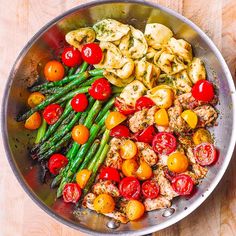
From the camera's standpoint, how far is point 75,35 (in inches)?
117

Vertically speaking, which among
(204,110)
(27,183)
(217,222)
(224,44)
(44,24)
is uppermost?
(44,24)

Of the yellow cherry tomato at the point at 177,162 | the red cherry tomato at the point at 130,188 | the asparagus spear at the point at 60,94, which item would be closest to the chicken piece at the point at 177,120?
the yellow cherry tomato at the point at 177,162

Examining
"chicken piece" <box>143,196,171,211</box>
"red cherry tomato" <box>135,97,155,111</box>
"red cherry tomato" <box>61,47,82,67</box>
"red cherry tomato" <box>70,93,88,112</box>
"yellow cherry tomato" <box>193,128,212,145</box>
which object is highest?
"red cherry tomato" <box>61,47,82,67</box>

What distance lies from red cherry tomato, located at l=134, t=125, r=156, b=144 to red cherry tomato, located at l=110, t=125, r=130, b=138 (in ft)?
0.18

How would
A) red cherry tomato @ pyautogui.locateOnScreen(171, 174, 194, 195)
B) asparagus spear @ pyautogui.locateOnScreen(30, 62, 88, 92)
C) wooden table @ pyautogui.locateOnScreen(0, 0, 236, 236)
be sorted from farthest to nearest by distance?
asparagus spear @ pyautogui.locateOnScreen(30, 62, 88, 92) → wooden table @ pyautogui.locateOnScreen(0, 0, 236, 236) → red cherry tomato @ pyautogui.locateOnScreen(171, 174, 194, 195)

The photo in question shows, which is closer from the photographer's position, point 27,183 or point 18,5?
point 27,183

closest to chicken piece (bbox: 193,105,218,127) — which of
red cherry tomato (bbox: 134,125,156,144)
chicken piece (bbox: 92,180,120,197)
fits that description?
red cherry tomato (bbox: 134,125,156,144)

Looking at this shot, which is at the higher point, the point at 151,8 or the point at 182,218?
the point at 151,8

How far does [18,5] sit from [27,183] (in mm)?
1006

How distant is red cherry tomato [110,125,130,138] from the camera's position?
2957 millimetres

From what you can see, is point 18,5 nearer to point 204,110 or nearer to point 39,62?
point 39,62

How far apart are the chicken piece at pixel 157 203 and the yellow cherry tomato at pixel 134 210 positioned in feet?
0.11

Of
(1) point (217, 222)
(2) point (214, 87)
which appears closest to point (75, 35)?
(2) point (214, 87)

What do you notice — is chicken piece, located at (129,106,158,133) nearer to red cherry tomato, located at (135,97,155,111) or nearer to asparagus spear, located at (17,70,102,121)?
red cherry tomato, located at (135,97,155,111)
